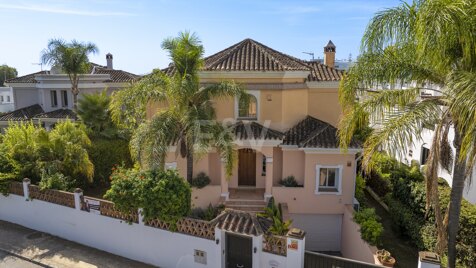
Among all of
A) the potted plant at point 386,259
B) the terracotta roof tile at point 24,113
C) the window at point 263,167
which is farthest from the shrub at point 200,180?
the terracotta roof tile at point 24,113

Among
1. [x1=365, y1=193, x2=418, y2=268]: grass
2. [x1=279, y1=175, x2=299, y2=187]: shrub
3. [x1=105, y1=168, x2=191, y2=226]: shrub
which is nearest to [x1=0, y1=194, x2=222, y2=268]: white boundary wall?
[x1=105, y1=168, x2=191, y2=226]: shrub

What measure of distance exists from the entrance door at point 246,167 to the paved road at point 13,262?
11.4 metres

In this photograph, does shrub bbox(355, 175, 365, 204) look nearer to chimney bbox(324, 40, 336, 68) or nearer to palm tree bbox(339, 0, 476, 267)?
palm tree bbox(339, 0, 476, 267)

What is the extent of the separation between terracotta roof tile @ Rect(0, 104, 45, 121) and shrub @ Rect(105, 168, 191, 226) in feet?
84.8

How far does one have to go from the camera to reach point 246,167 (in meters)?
20.4

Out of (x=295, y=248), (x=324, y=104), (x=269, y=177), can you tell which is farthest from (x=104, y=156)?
(x=295, y=248)

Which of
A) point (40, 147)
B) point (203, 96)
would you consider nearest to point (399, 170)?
point (203, 96)

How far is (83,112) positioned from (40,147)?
562 centimetres

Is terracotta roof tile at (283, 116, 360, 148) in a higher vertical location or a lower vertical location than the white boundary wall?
higher

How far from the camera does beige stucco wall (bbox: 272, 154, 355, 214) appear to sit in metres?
17.9

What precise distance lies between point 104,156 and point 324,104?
50.5 feet

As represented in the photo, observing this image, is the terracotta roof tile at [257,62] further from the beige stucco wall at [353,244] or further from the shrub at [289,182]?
the beige stucco wall at [353,244]

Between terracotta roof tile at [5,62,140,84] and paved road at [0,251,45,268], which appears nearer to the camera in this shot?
paved road at [0,251,45,268]

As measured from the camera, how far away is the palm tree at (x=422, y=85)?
910 centimetres
